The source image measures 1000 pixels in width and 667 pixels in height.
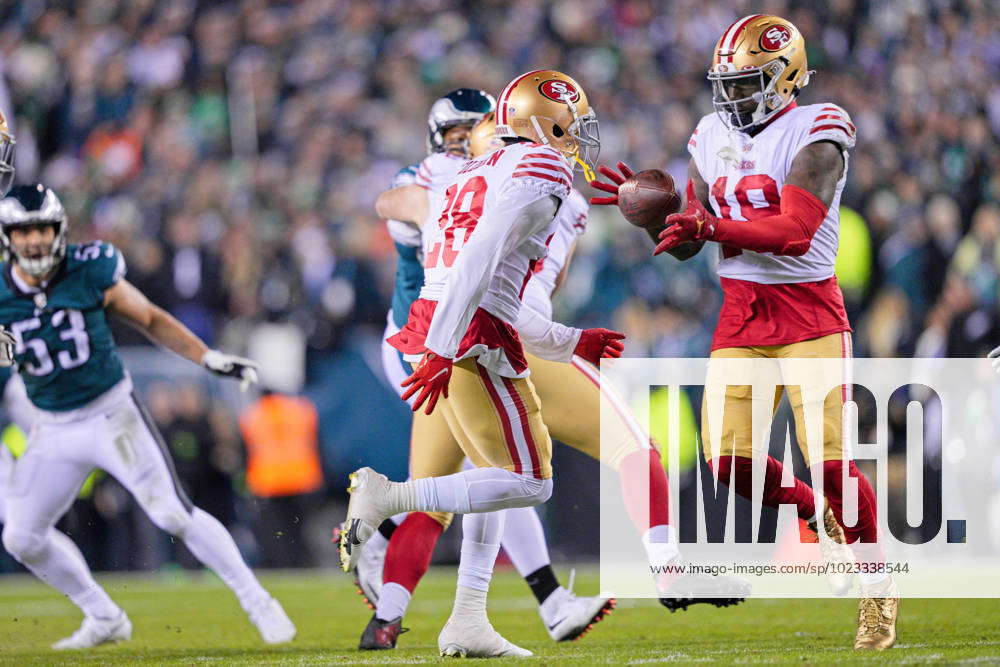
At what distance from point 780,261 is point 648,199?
1.59ft

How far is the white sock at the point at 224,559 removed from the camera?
5578 mm

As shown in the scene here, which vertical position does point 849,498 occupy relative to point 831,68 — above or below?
below

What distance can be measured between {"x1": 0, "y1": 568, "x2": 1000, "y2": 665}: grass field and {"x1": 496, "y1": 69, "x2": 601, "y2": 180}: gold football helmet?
63.4 inches

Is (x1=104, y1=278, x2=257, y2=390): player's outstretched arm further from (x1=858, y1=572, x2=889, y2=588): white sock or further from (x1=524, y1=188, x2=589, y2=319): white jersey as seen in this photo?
(x1=858, y1=572, x2=889, y2=588): white sock

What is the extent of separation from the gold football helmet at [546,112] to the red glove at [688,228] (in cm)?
42

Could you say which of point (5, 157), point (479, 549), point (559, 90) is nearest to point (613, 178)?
point (559, 90)

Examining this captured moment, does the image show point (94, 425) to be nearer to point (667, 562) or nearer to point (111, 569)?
point (667, 562)

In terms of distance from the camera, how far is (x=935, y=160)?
9.55 m

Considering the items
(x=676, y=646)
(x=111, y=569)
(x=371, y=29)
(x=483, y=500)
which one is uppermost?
(x=371, y=29)

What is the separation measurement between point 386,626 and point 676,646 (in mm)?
1013

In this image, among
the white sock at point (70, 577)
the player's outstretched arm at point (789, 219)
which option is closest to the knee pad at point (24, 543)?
the white sock at point (70, 577)

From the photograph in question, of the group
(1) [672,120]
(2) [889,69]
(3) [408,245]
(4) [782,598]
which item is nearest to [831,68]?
(2) [889,69]

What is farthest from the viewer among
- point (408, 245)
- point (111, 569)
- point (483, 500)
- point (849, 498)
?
point (111, 569)

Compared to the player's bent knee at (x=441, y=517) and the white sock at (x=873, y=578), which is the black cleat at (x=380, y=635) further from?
the white sock at (x=873, y=578)
